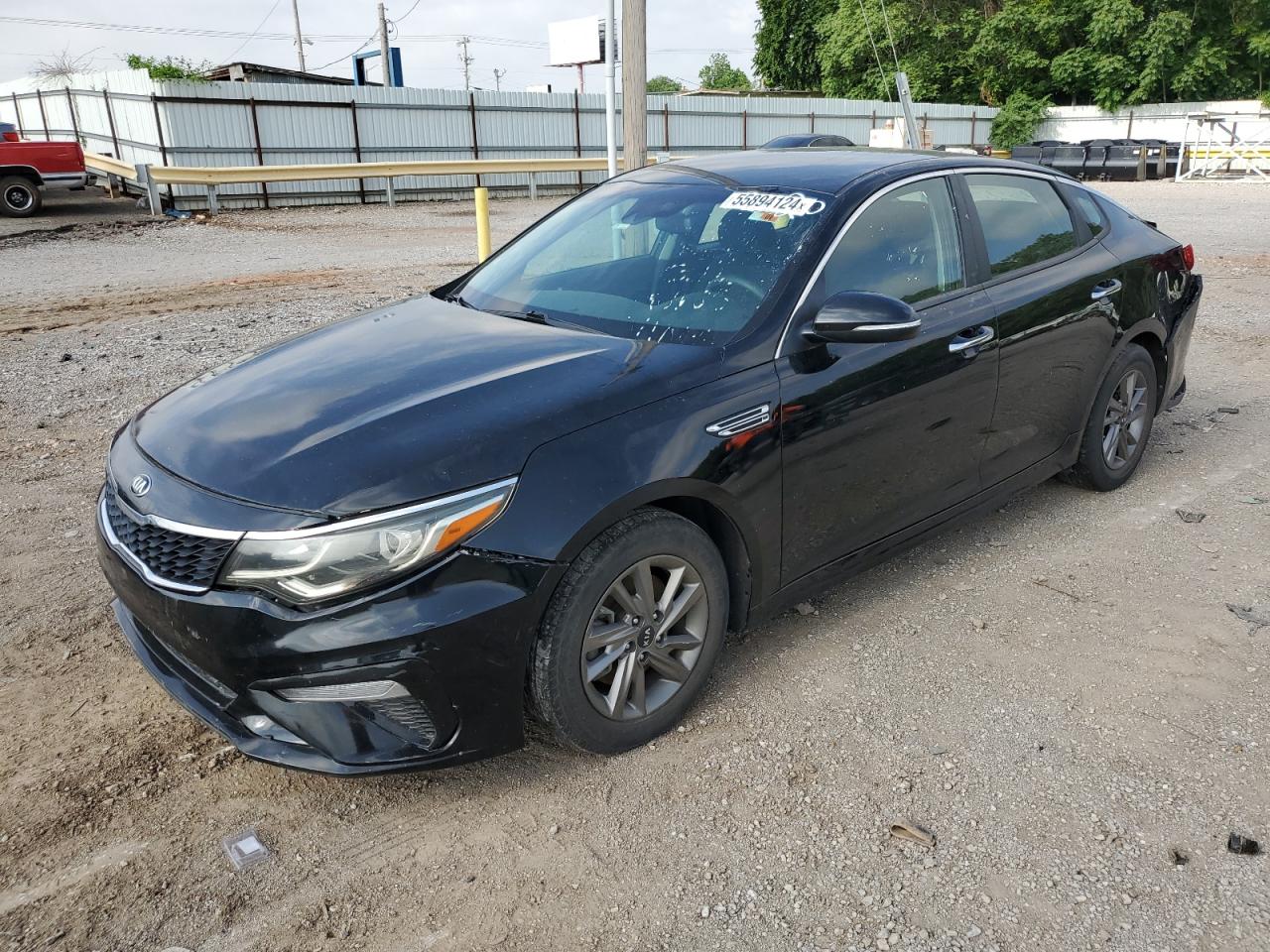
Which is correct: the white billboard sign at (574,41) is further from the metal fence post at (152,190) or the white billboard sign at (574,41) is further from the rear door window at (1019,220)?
the rear door window at (1019,220)

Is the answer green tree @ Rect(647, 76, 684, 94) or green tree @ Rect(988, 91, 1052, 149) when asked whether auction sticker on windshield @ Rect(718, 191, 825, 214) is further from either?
green tree @ Rect(647, 76, 684, 94)

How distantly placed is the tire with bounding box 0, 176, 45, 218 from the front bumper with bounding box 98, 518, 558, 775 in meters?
19.0

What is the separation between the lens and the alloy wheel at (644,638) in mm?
2734

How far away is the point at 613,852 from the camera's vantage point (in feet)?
8.40

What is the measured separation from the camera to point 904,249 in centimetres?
361

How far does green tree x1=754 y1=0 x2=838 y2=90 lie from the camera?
169 feet

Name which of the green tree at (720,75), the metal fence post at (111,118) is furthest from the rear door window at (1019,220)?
the green tree at (720,75)

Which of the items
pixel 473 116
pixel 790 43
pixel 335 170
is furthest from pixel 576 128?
pixel 790 43

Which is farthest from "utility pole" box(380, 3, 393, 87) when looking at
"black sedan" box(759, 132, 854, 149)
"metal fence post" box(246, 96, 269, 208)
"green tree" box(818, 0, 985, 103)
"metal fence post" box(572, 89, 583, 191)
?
"black sedan" box(759, 132, 854, 149)

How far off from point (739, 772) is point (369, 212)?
20149 mm

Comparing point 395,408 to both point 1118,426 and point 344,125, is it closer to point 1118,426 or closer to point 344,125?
point 1118,426

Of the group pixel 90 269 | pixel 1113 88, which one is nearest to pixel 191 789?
pixel 90 269

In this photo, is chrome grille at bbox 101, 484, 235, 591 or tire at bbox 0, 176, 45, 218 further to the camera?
tire at bbox 0, 176, 45, 218

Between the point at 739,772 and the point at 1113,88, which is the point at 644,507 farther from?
the point at 1113,88
